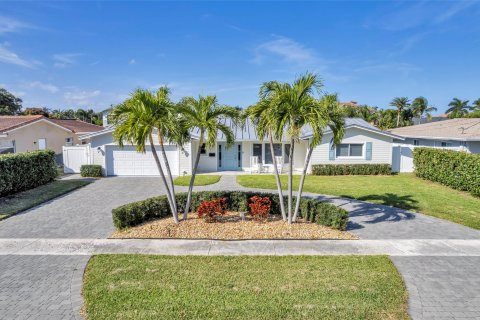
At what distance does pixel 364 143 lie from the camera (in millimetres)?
22484

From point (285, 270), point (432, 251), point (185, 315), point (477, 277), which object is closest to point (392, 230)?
point (432, 251)

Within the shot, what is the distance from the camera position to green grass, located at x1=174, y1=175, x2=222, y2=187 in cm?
1797

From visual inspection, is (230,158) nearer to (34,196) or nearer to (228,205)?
(228,205)

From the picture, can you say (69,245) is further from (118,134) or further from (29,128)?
(29,128)

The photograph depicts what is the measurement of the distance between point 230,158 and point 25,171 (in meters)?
13.1

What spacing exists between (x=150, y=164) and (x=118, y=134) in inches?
495

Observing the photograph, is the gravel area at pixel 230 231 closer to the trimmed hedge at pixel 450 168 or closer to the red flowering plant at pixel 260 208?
the red flowering plant at pixel 260 208

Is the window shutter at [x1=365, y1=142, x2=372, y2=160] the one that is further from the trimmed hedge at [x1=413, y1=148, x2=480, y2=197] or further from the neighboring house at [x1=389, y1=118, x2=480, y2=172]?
the trimmed hedge at [x1=413, y1=148, x2=480, y2=197]

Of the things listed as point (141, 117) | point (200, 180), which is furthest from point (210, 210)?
point (200, 180)

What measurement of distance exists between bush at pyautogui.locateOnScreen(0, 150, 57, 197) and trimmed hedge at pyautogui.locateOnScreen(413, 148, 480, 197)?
74.4 ft

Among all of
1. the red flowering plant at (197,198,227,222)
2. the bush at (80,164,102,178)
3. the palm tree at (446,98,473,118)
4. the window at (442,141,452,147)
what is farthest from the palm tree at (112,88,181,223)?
the palm tree at (446,98,473,118)

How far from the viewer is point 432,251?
8.16 metres

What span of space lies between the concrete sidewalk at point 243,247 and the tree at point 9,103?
2216 inches

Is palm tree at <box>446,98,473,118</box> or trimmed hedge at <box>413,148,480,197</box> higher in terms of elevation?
palm tree at <box>446,98,473,118</box>
